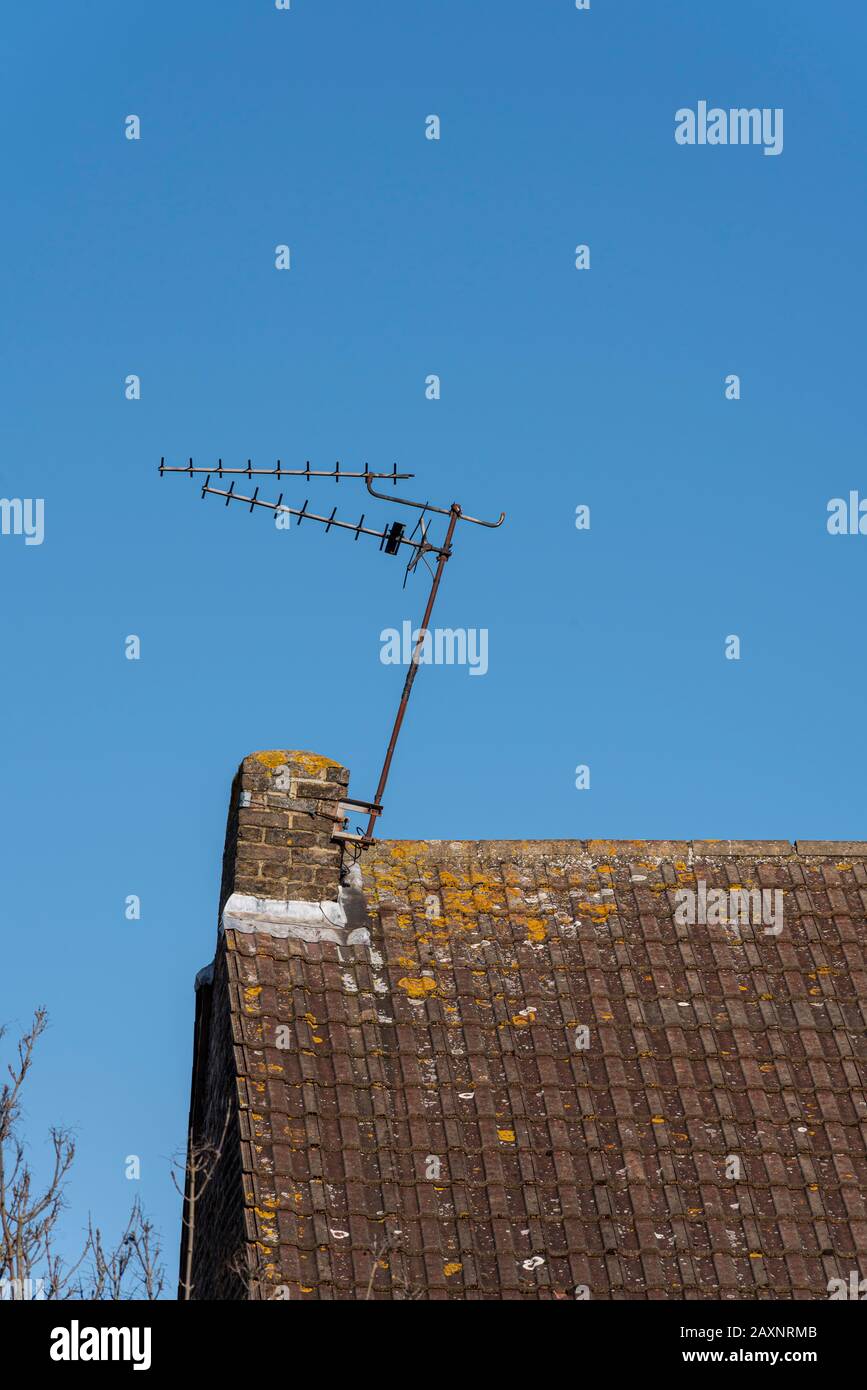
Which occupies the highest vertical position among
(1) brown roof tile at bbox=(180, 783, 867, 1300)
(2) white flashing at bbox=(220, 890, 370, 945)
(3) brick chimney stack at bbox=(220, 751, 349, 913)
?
(3) brick chimney stack at bbox=(220, 751, 349, 913)

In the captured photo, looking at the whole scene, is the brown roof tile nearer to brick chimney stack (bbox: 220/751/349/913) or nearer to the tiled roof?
the tiled roof

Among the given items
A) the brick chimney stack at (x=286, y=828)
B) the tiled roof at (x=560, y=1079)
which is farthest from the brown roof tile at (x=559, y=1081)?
the brick chimney stack at (x=286, y=828)

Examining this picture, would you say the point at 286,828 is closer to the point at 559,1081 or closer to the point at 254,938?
the point at 254,938

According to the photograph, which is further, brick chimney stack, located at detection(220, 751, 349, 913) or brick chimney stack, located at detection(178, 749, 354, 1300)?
brick chimney stack, located at detection(220, 751, 349, 913)

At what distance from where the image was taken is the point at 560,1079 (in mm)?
10273

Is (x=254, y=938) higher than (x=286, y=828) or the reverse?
the reverse

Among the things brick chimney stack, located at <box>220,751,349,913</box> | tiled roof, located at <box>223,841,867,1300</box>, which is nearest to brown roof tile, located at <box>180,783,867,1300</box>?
tiled roof, located at <box>223,841,867,1300</box>

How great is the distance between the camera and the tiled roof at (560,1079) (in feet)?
30.8

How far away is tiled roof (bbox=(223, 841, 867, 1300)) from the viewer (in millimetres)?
9383

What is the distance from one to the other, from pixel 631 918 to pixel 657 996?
24.8 inches

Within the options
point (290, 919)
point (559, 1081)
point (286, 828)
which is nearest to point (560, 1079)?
point (559, 1081)

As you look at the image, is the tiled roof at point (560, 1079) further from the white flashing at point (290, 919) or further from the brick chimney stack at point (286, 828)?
the brick chimney stack at point (286, 828)
